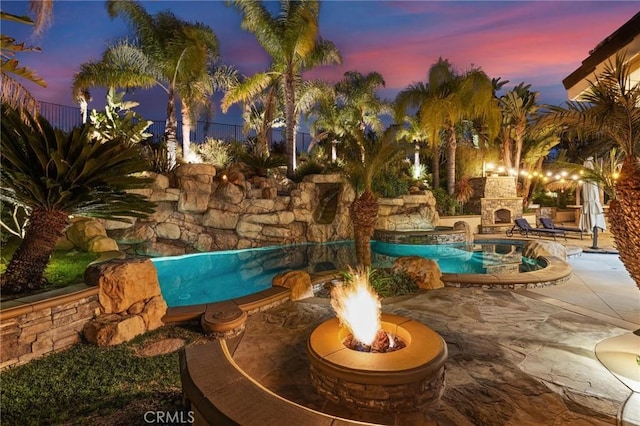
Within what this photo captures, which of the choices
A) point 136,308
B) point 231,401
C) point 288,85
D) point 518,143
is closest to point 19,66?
point 136,308

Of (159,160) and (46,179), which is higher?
(159,160)

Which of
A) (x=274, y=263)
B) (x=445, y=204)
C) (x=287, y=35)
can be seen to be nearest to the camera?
(x=274, y=263)

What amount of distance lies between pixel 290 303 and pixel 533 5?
32.2ft

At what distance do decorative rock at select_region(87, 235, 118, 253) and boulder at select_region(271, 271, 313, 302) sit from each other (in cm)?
448

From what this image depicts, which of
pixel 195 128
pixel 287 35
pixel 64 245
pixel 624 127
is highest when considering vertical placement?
pixel 287 35

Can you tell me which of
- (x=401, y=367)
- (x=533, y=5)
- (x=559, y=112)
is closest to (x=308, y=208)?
(x=533, y=5)

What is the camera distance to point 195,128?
70.9 ft

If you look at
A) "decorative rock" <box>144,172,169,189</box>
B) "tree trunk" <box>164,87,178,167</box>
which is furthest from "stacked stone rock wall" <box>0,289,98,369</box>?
"tree trunk" <box>164,87,178,167</box>

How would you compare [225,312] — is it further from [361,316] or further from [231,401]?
[231,401]

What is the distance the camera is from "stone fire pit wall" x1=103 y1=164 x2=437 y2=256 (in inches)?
528

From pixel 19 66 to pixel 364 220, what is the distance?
7.11 metres

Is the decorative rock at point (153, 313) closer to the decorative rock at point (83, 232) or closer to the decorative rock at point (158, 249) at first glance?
the decorative rock at point (83, 232)

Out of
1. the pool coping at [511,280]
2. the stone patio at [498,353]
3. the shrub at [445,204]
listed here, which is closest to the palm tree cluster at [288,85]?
the shrub at [445,204]

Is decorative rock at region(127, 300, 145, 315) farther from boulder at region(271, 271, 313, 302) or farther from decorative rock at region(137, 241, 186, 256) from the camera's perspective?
decorative rock at region(137, 241, 186, 256)
